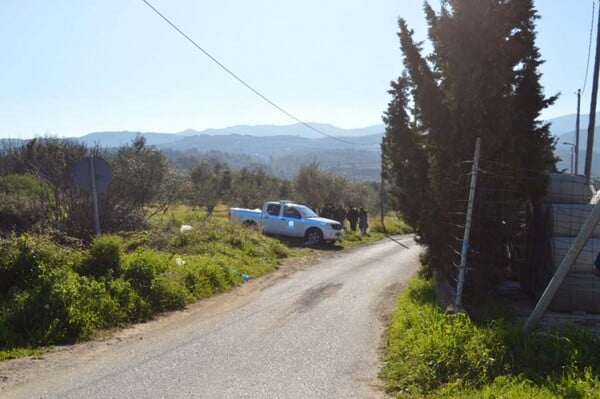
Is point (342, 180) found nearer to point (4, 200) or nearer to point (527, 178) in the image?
point (4, 200)

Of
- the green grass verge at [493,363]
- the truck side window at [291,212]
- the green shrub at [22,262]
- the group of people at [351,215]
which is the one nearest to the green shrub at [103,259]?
the green shrub at [22,262]

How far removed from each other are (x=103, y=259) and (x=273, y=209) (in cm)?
1533

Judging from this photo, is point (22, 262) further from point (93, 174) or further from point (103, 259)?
point (93, 174)

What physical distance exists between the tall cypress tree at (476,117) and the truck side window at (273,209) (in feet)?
44.8

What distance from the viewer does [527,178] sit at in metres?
10.5

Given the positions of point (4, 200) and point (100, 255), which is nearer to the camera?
point (100, 255)

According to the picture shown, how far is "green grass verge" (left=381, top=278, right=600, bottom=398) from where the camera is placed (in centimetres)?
507

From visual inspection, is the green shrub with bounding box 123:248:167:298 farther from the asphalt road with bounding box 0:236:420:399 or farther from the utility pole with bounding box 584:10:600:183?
the utility pole with bounding box 584:10:600:183

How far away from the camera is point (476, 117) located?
365 inches

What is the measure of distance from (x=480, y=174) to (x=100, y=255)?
7010 millimetres

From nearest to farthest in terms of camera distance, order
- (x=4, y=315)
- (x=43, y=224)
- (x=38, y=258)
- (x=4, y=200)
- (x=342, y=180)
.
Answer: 1. (x=4, y=315)
2. (x=38, y=258)
3. (x=43, y=224)
4. (x=4, y=200)
5. (x=342, y=180)

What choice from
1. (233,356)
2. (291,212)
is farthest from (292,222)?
(233,356)

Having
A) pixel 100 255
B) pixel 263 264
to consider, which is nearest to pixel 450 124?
pixel 100 255

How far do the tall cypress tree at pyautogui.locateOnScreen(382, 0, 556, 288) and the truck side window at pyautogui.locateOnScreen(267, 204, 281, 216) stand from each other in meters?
13.7
